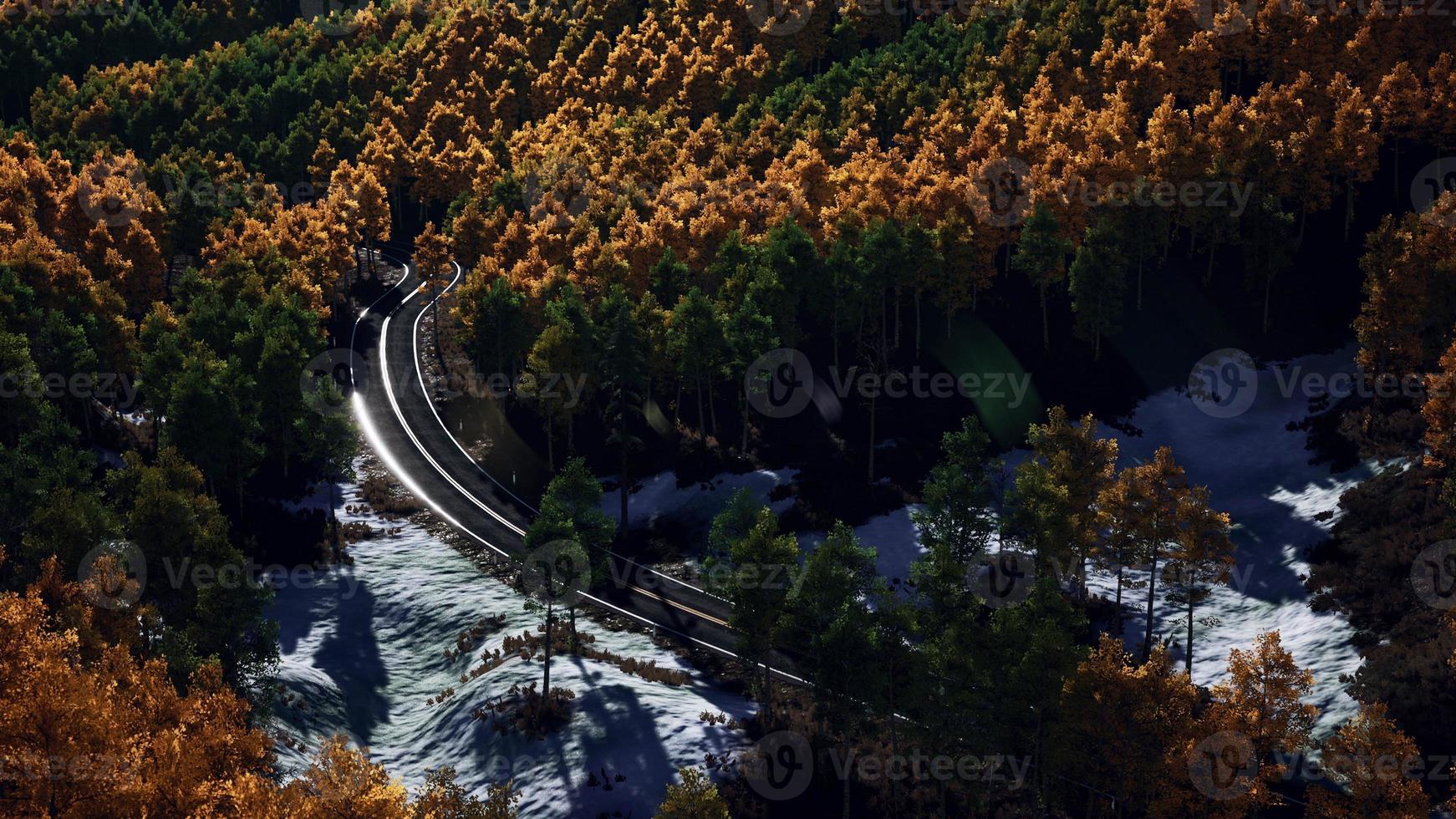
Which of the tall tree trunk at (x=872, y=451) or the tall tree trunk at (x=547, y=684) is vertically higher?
the tall tree trunk at (x=872, y=451)

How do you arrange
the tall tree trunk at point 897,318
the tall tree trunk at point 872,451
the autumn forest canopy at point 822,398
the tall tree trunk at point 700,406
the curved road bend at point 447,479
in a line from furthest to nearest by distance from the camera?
1. the tall tree trunk at point 897,318
2. the tall tree trunk at point 700,406
3. the tall tree trunk at point 872,451
4. the curved road bend at point 447,479
5. the autumn forest canopy at point 822,398

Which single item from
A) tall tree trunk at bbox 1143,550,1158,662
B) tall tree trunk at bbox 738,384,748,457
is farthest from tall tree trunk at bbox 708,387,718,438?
tall tree trunk at bbox 1143,550,1158,662

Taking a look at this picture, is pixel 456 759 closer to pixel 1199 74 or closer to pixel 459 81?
pixel 1199 74

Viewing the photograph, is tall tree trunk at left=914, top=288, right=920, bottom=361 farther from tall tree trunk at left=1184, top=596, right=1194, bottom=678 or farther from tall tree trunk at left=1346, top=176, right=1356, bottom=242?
tall tree trunk at left=1346, top=176, right=1356, bottom=242

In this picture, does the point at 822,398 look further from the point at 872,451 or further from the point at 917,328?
the point at 872,451

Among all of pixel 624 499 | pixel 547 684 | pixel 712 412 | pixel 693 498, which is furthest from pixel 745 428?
pixel 547 684

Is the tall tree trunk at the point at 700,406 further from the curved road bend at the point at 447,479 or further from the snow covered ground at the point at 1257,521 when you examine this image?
the snow covered ground at the point at 1257,521

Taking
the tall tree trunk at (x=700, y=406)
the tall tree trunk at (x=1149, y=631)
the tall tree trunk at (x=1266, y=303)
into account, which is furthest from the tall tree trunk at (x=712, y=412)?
the tall tree trunk at (x=1266, y=303)
